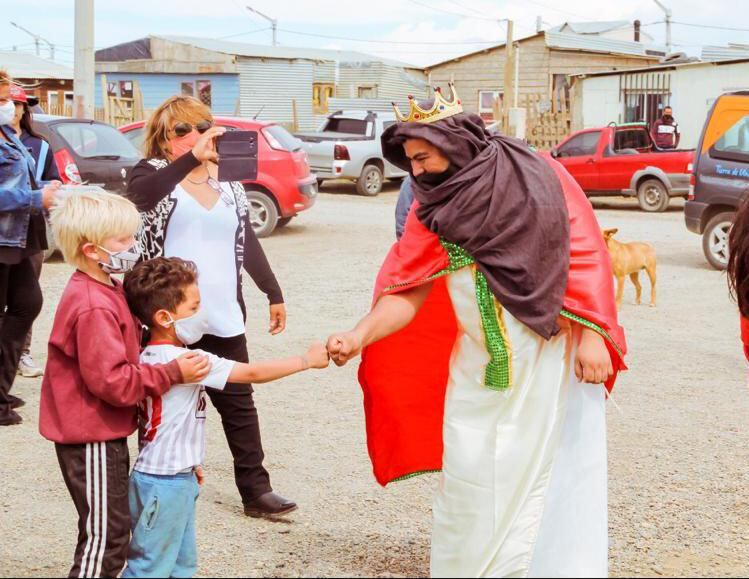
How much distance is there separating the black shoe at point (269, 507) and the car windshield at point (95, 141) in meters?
9.49

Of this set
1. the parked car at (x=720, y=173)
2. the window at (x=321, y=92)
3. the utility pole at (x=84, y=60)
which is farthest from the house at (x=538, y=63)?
the parked car at (x=720, y=173)

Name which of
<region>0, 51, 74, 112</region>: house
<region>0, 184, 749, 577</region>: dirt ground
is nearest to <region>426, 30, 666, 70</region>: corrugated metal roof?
<region>0, 51, 74, 112</region>: house

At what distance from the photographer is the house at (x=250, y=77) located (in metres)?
45.8

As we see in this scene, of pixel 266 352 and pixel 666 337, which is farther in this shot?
pixel 666 337

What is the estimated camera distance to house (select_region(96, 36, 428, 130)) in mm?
45812

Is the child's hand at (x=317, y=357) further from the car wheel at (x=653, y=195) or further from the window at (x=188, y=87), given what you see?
the window at (x=188, y=87)

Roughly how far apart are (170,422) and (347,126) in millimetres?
21299

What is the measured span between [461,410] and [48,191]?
3090 millimetres

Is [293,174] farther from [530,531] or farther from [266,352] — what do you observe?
[530,531]

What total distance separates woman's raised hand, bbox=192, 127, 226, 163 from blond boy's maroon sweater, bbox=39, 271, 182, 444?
3.08 ft

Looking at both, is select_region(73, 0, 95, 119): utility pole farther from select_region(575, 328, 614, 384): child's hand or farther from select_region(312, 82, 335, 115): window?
select_region(312, 82, 335, 115): window

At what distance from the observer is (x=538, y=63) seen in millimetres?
44281

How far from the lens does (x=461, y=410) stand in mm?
3902

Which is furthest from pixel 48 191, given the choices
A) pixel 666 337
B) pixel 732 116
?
pixel 732 116
